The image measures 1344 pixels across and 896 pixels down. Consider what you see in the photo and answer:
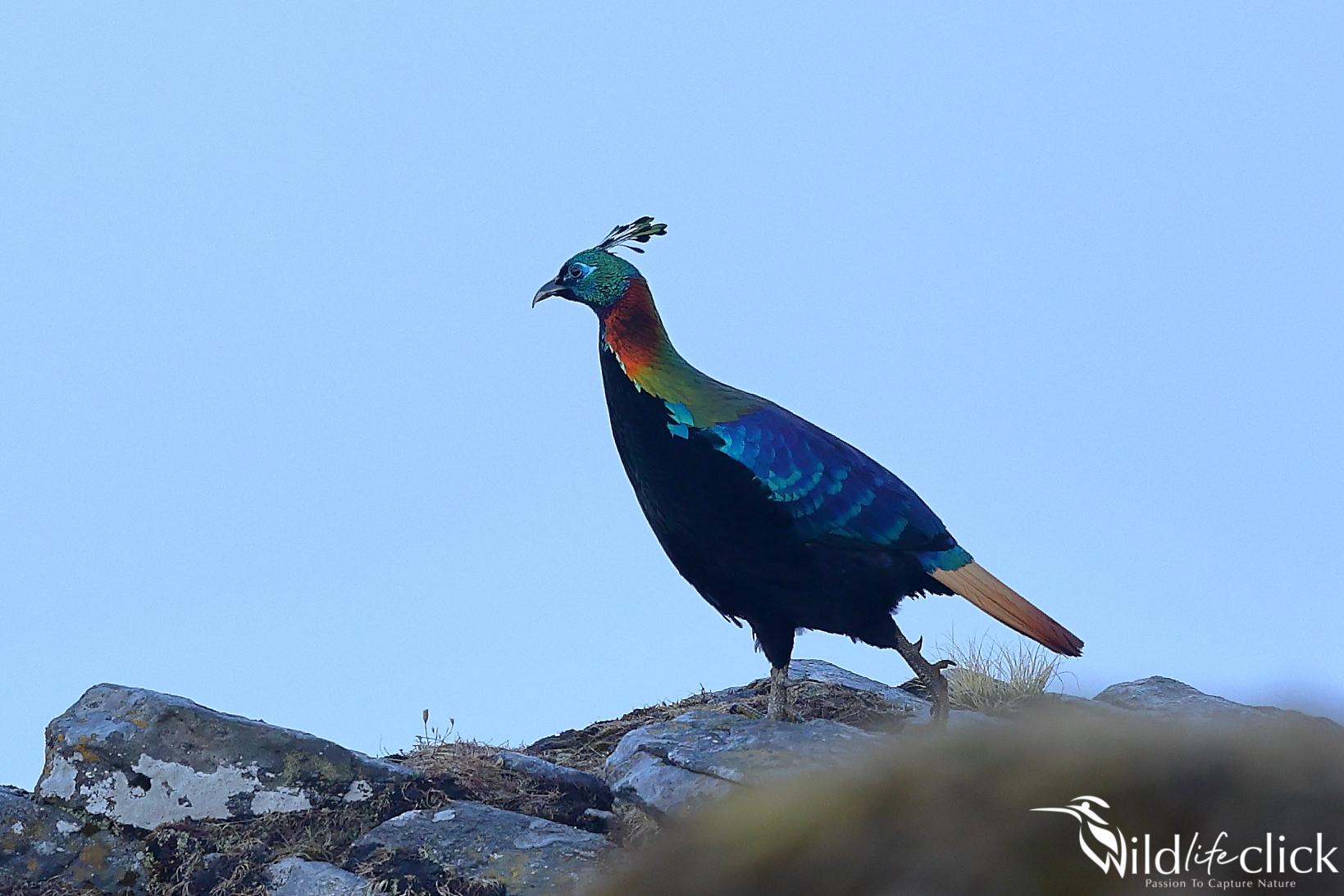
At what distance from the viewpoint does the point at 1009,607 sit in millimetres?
8875

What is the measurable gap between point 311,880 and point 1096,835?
17.2 ft

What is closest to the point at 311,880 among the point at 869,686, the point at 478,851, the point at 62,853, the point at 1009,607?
the point at 478,851

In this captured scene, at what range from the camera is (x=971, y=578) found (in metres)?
8.98

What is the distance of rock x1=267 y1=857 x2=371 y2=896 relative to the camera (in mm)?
7352

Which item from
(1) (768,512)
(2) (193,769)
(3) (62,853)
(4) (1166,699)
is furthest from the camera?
(4) (1166,699)

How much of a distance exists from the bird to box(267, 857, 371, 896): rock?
2.76 metres

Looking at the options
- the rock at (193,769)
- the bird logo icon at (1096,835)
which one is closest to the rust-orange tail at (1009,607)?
the rock at (193,769)

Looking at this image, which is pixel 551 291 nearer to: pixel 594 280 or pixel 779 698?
pixel 594 280

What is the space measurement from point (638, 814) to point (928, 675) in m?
2.11

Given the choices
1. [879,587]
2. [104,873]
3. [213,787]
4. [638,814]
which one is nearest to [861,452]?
[879,587]

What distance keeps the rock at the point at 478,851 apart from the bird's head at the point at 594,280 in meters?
3.16

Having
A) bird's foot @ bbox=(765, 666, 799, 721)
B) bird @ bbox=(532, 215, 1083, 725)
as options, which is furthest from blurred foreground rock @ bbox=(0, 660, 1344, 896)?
bird @ bbox=(532, 215, 1083, 725)

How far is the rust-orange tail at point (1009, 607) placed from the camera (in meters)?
8.76

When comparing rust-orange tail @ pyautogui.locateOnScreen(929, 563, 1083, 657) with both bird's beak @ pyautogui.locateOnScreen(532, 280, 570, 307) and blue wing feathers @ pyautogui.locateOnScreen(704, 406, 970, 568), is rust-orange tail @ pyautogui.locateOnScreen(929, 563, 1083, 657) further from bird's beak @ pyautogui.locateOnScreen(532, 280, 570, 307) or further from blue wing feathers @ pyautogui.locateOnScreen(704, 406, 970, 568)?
bird's beak @ pyautogui.locateOnScreen(532, 280, 570, 307)
